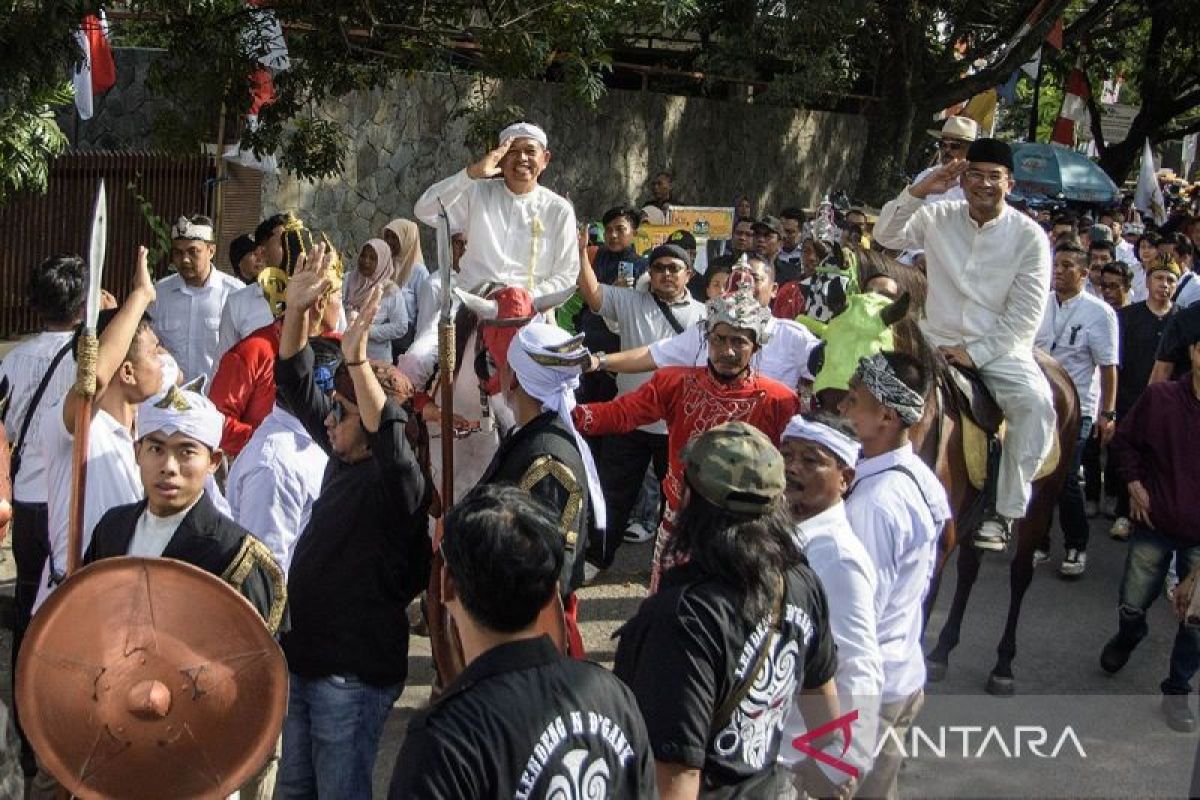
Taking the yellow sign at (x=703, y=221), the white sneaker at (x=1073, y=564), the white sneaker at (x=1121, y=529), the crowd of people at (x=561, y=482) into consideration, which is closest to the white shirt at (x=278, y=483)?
the crowd of people at (x=561, y=482)

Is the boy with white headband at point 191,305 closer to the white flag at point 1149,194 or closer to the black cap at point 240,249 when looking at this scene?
the black cap at point 240,249

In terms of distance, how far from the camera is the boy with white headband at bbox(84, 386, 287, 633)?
4.21m

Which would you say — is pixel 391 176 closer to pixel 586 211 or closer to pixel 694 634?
pixel 586 211

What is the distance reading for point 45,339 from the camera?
19.5 ft

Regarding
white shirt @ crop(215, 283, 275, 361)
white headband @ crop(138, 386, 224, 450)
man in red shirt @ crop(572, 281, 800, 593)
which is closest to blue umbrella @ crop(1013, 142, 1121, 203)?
white shirt @ crop(215, 283, 275, 361)

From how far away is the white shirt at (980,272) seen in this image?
7.33 metres

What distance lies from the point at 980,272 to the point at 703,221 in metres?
7.93

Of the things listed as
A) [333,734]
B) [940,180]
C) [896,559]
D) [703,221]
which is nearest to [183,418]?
[333,734]

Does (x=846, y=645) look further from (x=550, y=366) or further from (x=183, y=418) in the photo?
(x=183, y=418)

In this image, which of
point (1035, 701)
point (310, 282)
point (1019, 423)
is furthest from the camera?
point (1035, 701)

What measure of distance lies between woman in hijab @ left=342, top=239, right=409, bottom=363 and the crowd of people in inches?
0.8

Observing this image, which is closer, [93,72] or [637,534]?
[637,534]

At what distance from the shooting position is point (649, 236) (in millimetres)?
13789

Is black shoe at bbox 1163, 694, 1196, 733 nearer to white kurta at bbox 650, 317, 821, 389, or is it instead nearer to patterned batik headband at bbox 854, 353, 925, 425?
white kurta at bbox 650, 317, 821, 389
